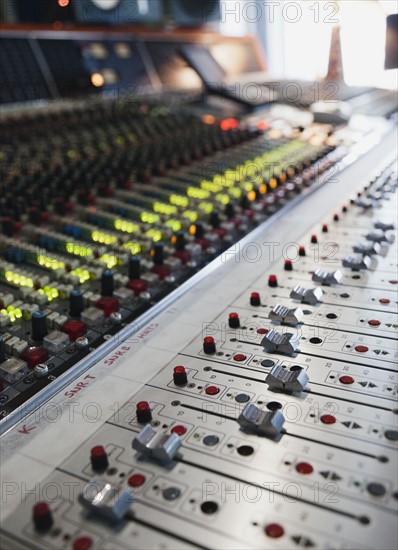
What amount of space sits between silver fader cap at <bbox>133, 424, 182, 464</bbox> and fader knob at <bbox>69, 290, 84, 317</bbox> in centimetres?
52

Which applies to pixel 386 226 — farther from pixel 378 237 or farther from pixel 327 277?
pixel 327 277

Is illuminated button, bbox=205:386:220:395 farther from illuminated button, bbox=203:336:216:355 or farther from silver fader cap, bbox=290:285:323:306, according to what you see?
silver fader cap, bbox=290:285:323:306

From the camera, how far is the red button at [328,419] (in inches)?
41.1

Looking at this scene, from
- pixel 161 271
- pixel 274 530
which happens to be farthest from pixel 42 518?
pixel 161 271

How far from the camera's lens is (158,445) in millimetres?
956

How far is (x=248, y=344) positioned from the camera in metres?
1.33

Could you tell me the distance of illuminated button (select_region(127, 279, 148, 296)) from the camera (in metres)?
1.57

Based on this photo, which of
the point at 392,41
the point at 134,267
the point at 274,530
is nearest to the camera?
the point at 274,530

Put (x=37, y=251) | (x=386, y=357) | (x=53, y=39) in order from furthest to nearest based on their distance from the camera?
(x=53, y=39) < (x=37, y=251) < (x=386, y=357)

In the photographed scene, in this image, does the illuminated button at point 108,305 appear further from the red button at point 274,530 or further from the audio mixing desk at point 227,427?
the red button at point 274,530

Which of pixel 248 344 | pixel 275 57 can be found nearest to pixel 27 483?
pixel 248 344

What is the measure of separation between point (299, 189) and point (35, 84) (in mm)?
1826

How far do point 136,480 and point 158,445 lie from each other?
0.07 metres

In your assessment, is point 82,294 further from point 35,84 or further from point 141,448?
point 35,84
